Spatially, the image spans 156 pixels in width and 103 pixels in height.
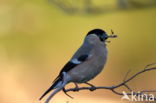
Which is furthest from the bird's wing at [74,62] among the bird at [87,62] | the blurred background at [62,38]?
the blurred background at [62,38]

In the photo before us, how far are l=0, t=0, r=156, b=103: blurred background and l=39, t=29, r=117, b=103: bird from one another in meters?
1.82

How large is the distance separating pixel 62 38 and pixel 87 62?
2.77 meters

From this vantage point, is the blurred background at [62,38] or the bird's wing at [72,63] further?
the blurred background at [62,38]

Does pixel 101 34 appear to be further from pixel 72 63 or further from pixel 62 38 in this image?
pixel 62 38

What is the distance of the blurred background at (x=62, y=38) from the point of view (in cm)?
325

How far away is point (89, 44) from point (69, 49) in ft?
7.96

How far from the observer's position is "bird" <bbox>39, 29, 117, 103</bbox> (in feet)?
3.33

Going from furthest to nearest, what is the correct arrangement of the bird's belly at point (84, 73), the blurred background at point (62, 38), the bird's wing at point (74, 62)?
the blurred background at point (62, 38) < the bird's wing at point (74, 62) < the bird's belly at point (84, 73)

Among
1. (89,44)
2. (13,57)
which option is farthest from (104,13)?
(89,44)

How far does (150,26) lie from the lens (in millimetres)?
4008

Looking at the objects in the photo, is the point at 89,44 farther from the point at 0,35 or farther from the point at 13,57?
the point at 0,35

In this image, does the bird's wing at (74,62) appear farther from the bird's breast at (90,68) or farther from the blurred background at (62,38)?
the blurred background at (62,38)

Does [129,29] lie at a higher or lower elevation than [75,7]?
lower

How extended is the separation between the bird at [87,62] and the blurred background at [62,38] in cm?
182
